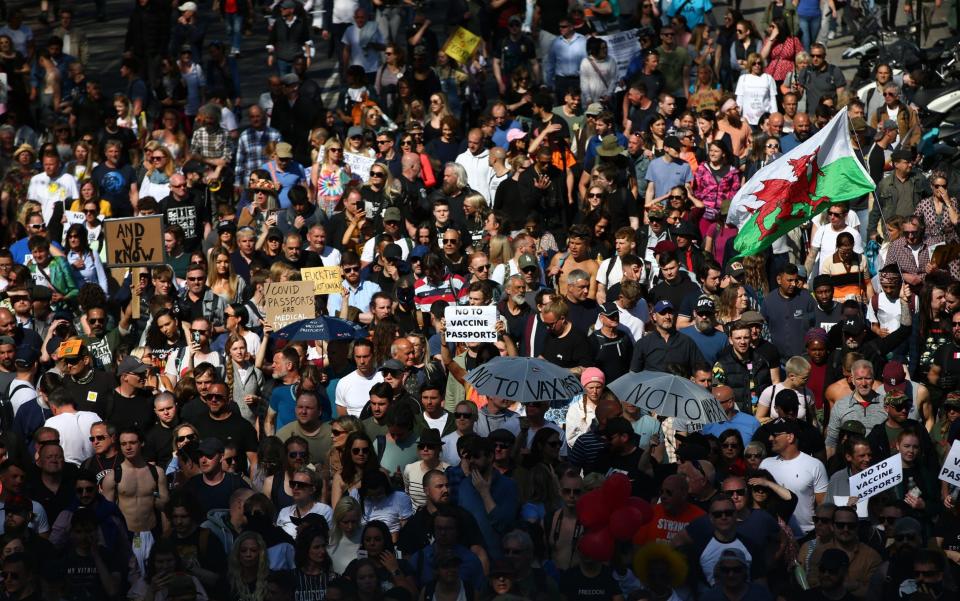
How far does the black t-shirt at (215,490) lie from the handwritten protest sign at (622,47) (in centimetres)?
1168

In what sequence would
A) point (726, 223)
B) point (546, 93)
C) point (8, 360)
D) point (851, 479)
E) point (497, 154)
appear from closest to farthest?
point (851, 479) → point (8, 360) → point (726, 223) → point (497, 154) → point (546, 93)

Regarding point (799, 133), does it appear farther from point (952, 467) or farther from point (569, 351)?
point (952, 467)

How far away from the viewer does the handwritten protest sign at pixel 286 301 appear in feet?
54.7

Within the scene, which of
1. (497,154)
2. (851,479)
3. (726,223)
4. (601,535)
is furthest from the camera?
(497,154)

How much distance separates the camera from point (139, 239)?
17656 mm

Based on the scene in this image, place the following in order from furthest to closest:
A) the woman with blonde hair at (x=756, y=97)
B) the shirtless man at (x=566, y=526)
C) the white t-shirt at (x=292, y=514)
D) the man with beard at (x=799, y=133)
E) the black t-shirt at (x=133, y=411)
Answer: the woman with blonde hair at (x=756, y=97)
the man with beard at (x=799, y=133)
the black t-shirt at (x=133, y=411)
the white t-shirt at (x=292, y=514)
the shirtless man at (x=566, y=526)

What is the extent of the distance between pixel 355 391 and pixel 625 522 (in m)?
3.96

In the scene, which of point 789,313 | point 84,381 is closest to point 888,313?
point 789,313

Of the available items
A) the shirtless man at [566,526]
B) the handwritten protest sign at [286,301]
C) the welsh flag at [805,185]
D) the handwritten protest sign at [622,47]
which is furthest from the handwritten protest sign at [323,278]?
the handwritten protest sign at [622,47]

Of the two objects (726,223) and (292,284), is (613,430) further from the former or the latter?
(726,223)

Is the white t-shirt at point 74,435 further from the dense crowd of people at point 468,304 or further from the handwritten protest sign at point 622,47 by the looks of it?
the handwritten protest sign at point 622,47

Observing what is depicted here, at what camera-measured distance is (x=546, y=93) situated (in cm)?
2206

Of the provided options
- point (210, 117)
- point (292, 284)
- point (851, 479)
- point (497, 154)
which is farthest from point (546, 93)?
point (851, 479)

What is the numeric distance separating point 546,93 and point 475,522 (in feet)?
34.8
